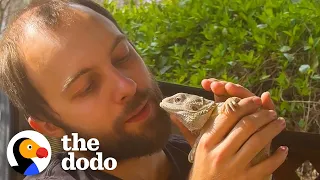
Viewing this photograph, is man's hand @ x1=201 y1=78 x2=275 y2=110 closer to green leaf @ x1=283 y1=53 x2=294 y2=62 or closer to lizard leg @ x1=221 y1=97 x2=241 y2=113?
lizard leg @ x1=221 y1=97 x2=241 y2=113

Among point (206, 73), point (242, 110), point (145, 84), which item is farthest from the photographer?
point (206, 73)

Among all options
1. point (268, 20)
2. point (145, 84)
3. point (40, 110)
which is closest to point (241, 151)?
point (145, 84)

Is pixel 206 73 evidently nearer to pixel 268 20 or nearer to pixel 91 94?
pixel 268 20

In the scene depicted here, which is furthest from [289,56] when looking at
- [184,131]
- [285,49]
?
[184,131]

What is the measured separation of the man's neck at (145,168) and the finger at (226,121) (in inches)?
5.7

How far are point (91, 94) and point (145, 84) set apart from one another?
106mm

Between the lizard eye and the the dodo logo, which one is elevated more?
the lizard eye

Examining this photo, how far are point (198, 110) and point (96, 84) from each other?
0.54 ft

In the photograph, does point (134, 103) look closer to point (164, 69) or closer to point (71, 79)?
point (71, 79)

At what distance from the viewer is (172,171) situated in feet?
→ 2.74

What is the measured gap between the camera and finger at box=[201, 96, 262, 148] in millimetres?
697

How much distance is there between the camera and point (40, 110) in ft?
2.50

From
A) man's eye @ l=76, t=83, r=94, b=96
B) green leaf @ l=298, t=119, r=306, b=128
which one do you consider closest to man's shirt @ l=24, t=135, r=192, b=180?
man's eye @ l=76, t=83, r=94, b=96

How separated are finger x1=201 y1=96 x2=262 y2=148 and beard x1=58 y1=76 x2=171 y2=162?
120 mm
